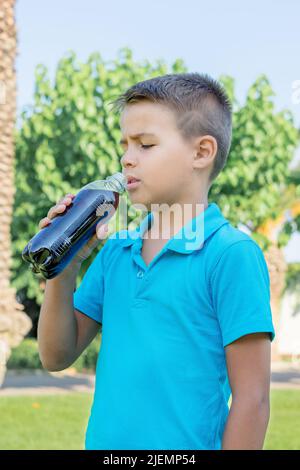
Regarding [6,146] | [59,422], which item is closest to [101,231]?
[6,146]

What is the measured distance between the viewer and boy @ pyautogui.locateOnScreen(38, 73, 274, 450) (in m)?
1.71

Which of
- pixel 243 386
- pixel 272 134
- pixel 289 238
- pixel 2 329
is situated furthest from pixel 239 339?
pixel 272 134

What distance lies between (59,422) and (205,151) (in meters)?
7.28

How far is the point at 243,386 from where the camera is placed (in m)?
1.66

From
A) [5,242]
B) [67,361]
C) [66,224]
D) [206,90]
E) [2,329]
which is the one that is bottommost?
[2,329]

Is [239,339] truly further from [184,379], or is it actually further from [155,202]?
[155,202]

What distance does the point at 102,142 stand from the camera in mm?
10570

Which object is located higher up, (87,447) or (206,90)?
(206,90)

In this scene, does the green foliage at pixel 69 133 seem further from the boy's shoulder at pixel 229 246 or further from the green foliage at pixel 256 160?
the boy's shoulder at pixel 229 246

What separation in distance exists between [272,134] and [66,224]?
9760mm

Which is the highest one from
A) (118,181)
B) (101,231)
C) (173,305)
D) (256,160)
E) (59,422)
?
(118,181)

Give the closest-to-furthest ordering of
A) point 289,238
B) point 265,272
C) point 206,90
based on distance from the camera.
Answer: point 265,272, point 206,90, point 289,238

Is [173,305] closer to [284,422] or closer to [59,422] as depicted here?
[59,422]

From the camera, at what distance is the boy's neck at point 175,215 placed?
1.92m
